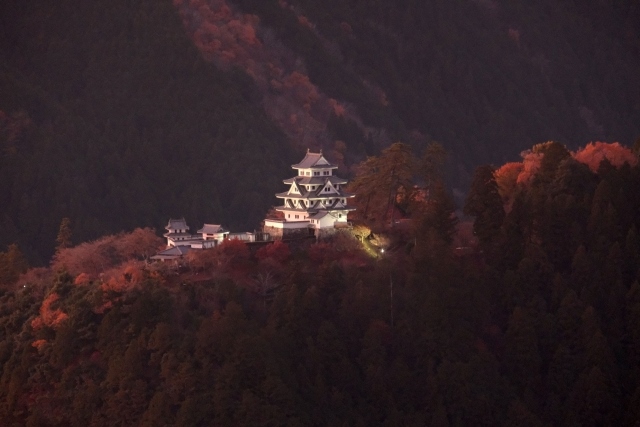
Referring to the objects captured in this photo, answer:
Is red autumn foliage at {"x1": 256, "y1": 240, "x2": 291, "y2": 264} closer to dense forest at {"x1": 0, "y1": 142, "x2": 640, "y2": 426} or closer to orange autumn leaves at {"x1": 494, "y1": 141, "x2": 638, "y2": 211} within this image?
dense forest at {"x1": 0, "y1": 142, "x2": 640, "y2": 426}

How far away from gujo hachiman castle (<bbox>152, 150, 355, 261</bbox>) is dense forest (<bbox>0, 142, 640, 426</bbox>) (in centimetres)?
137

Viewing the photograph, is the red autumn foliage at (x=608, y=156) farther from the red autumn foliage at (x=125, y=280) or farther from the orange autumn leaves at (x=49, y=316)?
the orange autumn leaves at (x=49, y=316)

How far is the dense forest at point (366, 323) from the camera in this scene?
246 feet

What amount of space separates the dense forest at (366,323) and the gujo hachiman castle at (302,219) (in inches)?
53.8

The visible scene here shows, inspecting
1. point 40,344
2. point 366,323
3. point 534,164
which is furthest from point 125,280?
point 534,164

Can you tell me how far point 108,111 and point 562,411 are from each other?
78.6 m

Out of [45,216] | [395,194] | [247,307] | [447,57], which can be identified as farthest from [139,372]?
[447,57]

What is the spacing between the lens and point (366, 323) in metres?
79.8

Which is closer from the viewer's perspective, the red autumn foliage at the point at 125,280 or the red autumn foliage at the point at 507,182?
the red autumn foliage at the point at 125,280

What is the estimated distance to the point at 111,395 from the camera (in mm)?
75312

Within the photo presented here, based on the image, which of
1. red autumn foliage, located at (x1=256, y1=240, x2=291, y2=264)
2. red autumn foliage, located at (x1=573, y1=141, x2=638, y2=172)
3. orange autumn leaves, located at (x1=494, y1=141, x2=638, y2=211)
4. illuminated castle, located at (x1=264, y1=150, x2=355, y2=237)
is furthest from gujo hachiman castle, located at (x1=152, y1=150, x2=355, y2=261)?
red autumn foliage, located at (x1=573, y1=141, x2=638, y2=172)

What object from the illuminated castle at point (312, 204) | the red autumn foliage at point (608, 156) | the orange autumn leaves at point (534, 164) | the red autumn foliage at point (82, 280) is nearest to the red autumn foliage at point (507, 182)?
the orange autumn leaves at point (534, 164)

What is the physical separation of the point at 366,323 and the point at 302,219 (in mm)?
9624

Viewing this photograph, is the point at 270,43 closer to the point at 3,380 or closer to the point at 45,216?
the point at 45,216
